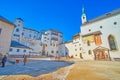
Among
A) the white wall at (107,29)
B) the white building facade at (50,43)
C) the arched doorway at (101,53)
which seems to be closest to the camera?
the white wall at (107,29)

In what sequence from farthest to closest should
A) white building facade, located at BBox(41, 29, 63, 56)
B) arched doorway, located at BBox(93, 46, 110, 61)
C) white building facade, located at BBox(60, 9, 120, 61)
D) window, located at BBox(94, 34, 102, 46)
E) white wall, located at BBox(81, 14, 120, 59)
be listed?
white building facade, located at BBox(41, 29, 63, 56) → window, located at BBox(94, 34, 102, 46) → arched doorway, located at BBox(93, 46, 110, 61) → white building facade, located at BBox(60, 9, 120, 61) → white wall, located at BBox(81, 14, 120, 59)

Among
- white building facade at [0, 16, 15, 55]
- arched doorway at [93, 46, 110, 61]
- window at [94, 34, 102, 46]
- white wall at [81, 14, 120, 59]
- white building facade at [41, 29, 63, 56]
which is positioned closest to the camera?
white building facade at [0, 16, 15, 55]

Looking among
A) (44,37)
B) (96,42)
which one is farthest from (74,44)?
(44,37)

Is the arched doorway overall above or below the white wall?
below

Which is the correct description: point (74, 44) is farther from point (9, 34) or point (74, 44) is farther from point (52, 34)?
point (9, 34)

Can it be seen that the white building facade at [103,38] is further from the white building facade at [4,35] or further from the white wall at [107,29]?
the white building facade at [4,35]

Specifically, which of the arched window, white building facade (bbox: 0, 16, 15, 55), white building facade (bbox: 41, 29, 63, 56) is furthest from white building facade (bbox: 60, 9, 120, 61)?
white building facade (bbox: 41, 29, 63, 56)

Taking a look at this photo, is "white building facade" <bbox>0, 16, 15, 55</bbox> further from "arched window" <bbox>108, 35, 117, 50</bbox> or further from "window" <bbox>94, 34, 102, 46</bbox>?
"arched window" <bbox>108, 35, 117, 50</bbox>

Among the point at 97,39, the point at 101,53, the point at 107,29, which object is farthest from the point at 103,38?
the point at 101,53

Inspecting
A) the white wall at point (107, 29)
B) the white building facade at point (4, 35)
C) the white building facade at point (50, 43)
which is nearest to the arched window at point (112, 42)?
the white wall at point (107, 29)

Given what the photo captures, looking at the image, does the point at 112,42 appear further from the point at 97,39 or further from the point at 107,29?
the point at 97,39

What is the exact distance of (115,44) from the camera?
25.8 meters

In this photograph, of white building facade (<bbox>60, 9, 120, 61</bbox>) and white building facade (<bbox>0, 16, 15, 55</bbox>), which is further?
white building facade (<bbox>60, 9, 120, 61</bbox>)

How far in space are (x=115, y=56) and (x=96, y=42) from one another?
6534mm
